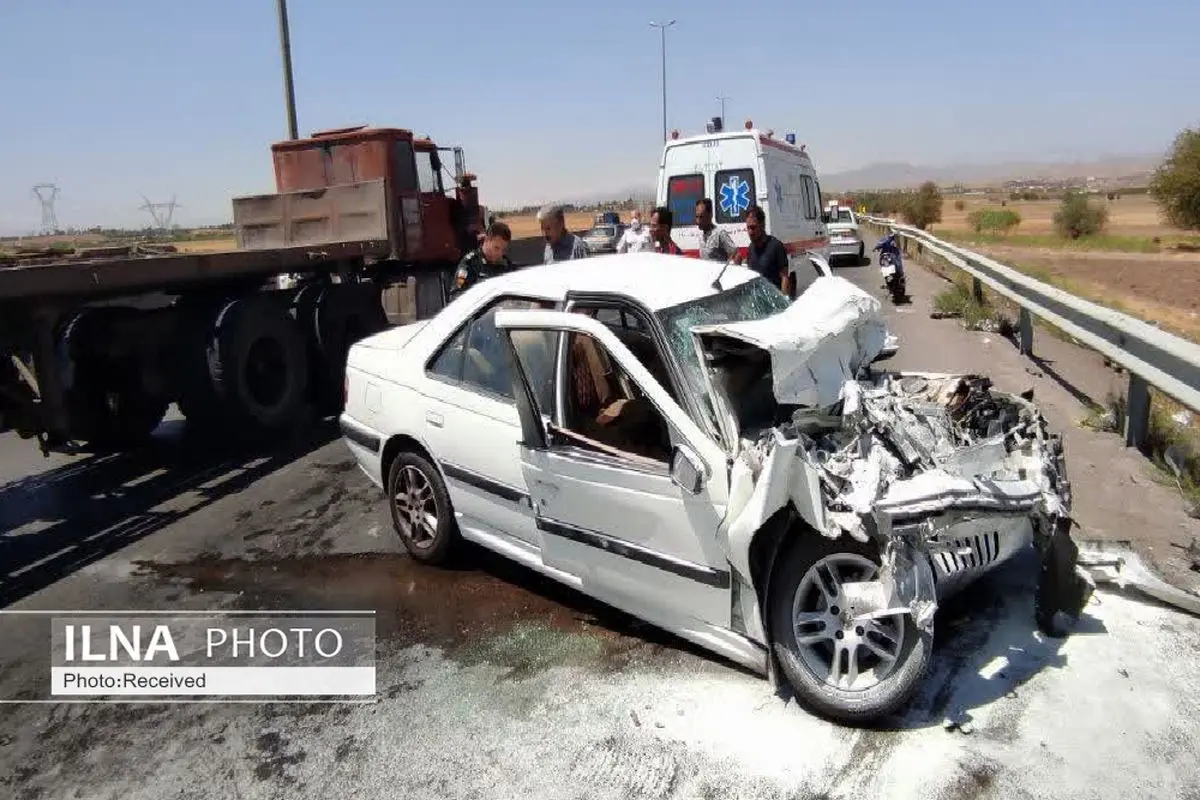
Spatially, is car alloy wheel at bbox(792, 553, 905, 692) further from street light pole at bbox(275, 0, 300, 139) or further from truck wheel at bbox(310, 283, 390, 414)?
street light pole at bbox(275, 0, 300, 139)

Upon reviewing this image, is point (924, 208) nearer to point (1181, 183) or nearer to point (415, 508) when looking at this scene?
point (1181, 183)

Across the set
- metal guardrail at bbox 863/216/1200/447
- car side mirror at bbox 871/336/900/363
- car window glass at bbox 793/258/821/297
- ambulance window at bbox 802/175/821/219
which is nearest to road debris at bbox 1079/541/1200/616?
metal guardrail at bbox 863/216/1200/447

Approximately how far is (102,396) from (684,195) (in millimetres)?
6958

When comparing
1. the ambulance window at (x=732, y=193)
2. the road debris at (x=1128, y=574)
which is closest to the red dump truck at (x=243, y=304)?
the ambulance window at (x=732, y=193)

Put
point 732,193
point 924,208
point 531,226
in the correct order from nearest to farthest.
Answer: point 732,193 → point 924,208 → point 531,226

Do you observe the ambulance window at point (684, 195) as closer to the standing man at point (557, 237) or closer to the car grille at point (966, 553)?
the standing man at point (557, 237)

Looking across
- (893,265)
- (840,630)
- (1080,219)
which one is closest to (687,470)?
(840,630)

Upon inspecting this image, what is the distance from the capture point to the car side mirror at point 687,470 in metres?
3.33

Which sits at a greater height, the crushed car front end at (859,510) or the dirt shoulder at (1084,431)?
the crushed car front end at (859,510)

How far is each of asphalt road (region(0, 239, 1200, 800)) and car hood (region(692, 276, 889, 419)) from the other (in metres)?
1.22

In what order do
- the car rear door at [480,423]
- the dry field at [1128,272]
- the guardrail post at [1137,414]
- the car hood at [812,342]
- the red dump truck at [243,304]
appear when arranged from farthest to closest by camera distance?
the dry field at [1128,272], the red dump truck at [243,304], the guardrail post at [1137,414], the car rear door at [480,423], the car hood at [812,342]

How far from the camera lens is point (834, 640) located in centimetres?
330

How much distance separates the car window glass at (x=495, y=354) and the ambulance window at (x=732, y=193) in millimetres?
6805

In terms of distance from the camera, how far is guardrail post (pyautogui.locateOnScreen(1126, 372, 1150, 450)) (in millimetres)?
5895
